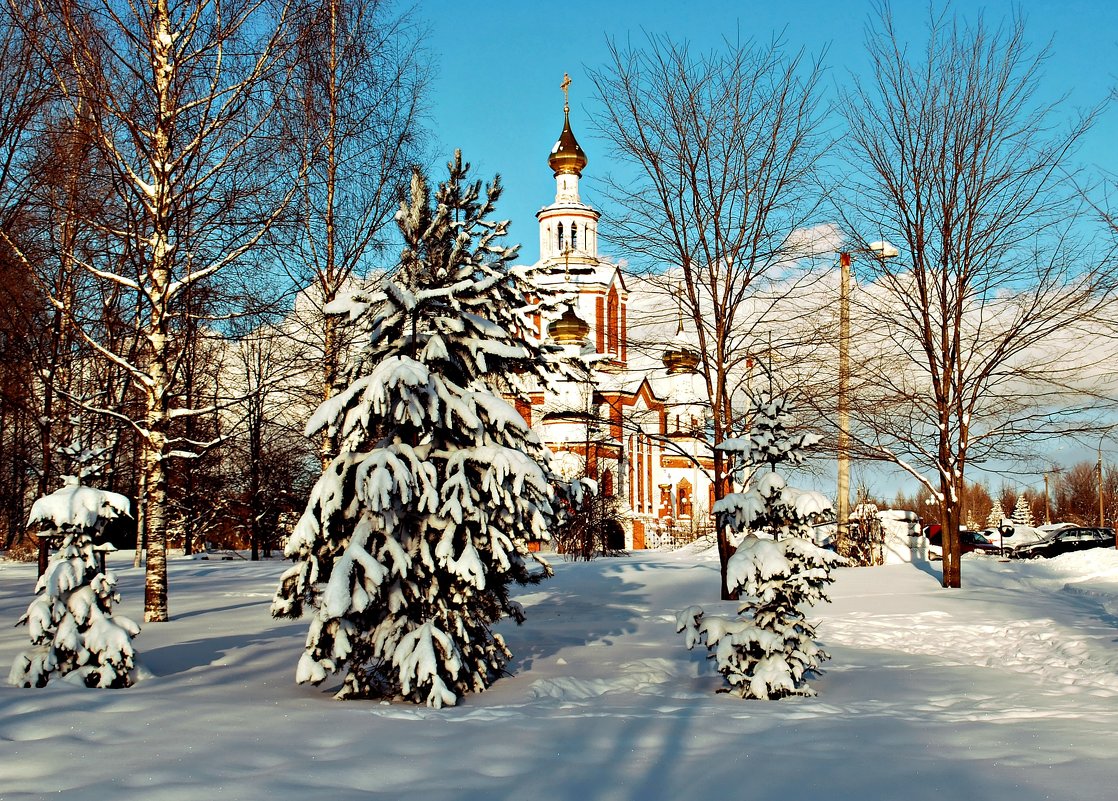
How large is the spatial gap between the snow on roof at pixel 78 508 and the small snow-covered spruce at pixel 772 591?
525cm

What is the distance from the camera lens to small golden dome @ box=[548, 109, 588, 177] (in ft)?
172

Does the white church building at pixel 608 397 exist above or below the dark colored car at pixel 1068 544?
above

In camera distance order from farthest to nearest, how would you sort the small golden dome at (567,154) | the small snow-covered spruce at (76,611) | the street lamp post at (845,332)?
the small golden dome at (567,154) < the street lamp post at (845,332) < the small snow-covered spruce at (76,611)

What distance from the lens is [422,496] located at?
8.48 meters

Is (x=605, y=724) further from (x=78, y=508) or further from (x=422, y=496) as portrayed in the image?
(x=78, y=508)

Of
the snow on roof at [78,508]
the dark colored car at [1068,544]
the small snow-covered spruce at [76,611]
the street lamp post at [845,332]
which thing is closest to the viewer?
the small snow-covered spruce at [76,611]

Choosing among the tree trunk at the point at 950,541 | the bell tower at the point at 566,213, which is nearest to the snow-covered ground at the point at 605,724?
the tree trunk at the point at 950,541

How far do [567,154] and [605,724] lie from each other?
48.2 meters

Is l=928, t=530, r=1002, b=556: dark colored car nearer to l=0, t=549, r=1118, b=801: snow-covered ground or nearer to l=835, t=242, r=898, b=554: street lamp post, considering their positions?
l=835, t=242, r=898, b=554: street lamp post

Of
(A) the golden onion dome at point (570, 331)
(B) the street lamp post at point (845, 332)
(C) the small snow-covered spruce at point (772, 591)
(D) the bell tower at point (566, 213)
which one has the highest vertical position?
(D) the bell tower at point (566, 213)

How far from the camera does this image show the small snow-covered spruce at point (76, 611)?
313 inches

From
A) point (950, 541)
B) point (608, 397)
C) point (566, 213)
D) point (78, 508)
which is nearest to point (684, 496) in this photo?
point (608, 397)

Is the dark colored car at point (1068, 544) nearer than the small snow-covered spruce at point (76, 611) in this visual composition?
No

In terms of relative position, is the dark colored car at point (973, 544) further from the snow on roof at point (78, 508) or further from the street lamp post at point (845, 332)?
the snow on roof at point (78, 508)
